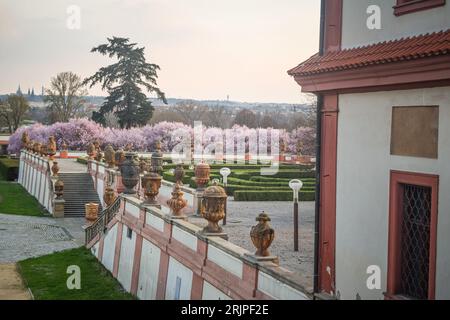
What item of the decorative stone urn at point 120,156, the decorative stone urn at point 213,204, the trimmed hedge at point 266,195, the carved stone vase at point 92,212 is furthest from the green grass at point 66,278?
the trimmed hedge at point 266,195

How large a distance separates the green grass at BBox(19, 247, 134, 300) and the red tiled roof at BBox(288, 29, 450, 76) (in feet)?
33.0

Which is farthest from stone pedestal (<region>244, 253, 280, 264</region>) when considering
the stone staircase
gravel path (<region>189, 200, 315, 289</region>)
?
the stone staircase

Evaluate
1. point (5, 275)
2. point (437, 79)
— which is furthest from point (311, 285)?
point (5, 275)

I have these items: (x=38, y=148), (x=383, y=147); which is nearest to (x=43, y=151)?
(x=38, y=148)

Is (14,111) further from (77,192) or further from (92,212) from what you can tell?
(92,212)

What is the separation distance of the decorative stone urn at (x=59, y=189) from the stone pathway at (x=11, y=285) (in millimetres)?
13452

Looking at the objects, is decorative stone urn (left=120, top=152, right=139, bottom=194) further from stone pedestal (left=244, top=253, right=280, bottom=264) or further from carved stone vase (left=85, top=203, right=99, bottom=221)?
stone pedestal (left=244, top=253, right=280, bottom=264)

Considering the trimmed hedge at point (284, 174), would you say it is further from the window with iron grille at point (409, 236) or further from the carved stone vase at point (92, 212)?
the window with iron grille at point (409, 236)

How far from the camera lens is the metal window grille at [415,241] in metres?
9.01

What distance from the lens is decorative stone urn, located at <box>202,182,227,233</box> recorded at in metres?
13.6

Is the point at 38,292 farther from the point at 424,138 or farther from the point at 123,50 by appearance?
the point at 123,50

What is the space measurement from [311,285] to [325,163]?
179 cm

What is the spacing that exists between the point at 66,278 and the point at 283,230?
6718 millimetres
